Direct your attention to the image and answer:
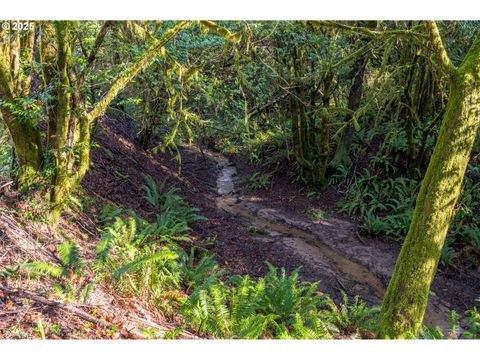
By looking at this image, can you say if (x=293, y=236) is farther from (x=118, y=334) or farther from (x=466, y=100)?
(x=118, y=334)

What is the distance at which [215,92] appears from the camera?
10.8 m

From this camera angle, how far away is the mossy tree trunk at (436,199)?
4.49 metres

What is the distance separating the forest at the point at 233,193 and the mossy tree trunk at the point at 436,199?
0.02 meters

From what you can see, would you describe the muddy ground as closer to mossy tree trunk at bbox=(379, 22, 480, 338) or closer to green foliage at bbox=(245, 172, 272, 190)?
green foliage at bbox=(245, 172, 272, 190)

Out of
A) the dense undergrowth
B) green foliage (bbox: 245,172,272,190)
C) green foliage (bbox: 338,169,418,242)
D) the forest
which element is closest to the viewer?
the forest

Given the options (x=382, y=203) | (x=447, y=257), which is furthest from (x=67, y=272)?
(x=382, y=203)

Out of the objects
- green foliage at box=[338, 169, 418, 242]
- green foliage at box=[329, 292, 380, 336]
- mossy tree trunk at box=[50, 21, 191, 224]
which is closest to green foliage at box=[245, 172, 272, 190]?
green foliage at box=[338, 169, 418, 242]

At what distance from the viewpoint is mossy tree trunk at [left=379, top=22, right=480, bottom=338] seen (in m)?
4.49

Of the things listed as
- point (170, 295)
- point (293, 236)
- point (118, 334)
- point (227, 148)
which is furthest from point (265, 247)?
point (227, 148)

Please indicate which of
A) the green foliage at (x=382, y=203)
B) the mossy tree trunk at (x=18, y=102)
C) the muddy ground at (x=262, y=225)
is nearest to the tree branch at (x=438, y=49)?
the muddy ground at (x=262, y=225)

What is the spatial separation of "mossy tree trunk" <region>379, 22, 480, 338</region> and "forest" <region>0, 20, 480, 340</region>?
20 millimetres

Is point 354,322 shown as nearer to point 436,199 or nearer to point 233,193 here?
point 436,199

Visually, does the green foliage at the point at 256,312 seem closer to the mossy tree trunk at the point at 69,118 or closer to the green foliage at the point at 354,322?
the green foliage at the point at 354,322

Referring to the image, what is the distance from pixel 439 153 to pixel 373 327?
8.28 ft
